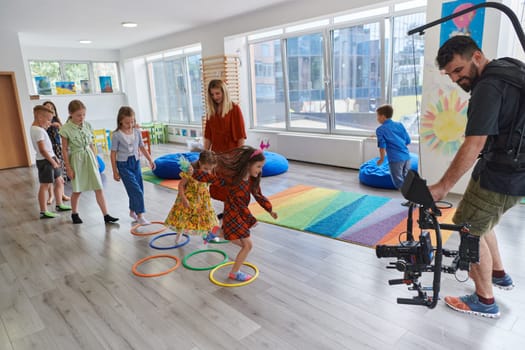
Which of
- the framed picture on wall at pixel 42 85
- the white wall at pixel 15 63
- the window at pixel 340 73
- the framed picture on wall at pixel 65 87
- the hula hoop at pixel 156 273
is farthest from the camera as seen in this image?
the framed picture on wall at pixel 65 87

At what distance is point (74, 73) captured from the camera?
10688 mm

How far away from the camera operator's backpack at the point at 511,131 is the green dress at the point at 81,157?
3.66 metres

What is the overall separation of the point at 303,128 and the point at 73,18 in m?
4.87

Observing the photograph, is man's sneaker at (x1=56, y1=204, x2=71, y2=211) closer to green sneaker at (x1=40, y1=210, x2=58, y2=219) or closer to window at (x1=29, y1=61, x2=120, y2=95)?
green sneaker at (x1=40, y1=210, x2=58, y2=219)

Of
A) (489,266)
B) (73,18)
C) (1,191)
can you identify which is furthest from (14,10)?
(489,266)

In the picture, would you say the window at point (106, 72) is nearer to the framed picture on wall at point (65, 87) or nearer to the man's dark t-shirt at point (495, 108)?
the framed picture on wall at point (65, 87)

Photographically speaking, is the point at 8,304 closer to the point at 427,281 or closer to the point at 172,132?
the point at 427,281

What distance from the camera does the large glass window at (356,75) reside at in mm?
5949

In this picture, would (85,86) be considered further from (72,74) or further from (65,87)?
(65,87)

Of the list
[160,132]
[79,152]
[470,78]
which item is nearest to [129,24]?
[160,132]

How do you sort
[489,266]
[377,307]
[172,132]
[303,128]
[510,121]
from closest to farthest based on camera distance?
1. [510,121]
2. [489,266]
3. [377,307]
4. [303,128]
5. [172,132]

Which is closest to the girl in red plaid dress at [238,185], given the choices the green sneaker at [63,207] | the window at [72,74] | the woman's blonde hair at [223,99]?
the woman's blonde hair at [223,99]

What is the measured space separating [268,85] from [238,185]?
572cm

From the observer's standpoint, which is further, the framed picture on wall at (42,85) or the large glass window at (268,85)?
the framed picture on wall at (42,85)
